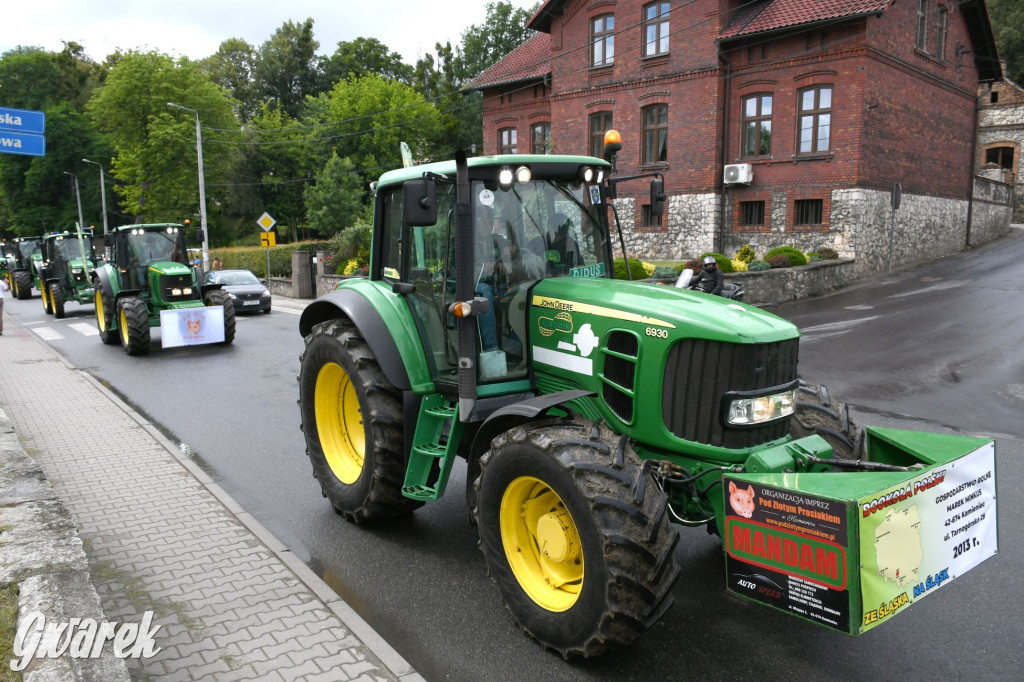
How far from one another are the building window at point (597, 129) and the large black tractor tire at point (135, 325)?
17165 mm

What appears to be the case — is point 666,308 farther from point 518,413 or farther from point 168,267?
point 168,267

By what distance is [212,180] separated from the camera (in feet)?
155

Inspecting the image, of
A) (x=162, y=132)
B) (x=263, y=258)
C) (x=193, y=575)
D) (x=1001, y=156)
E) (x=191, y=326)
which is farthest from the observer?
(x=162, y=132)

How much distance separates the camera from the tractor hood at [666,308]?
3938 mm

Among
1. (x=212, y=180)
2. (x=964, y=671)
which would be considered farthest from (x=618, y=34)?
(x=212, y=180)

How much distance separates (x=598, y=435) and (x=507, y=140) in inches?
1176

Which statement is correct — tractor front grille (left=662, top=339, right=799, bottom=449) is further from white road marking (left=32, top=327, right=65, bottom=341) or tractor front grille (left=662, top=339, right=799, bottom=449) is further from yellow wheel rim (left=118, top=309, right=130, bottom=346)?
white road marking (left=32, top=327, right=65, bottom=341)

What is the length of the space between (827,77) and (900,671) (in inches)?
852

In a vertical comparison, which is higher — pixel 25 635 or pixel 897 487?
pixel 897 487

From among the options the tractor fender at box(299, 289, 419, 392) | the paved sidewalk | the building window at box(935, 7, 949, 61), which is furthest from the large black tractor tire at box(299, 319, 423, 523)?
the building window at box(935, 7, 949, 61)

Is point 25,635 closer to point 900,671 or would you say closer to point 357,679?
point 357,679

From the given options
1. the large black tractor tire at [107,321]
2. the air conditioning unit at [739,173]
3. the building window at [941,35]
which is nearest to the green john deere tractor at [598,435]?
the large black tractor tire at [107,321]

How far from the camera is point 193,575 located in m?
4.81

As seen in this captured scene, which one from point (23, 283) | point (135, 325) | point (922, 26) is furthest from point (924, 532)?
point (23, 283)
